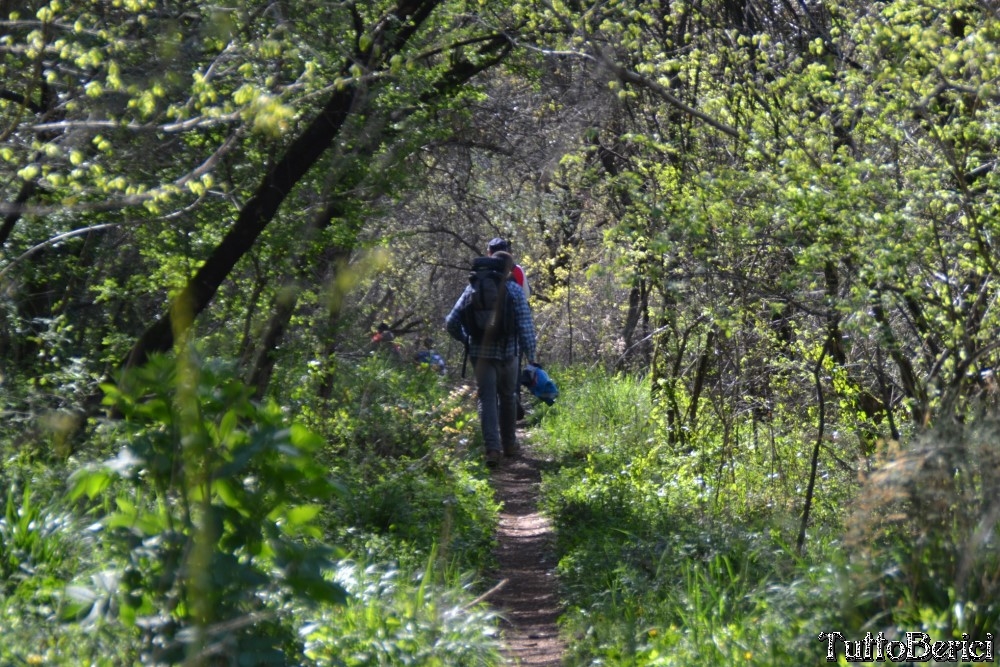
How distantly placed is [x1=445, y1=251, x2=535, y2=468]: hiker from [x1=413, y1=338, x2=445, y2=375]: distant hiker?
7.60 feet

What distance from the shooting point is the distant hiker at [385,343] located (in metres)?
12.2

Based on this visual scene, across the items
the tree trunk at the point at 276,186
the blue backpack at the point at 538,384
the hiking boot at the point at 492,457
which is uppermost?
the tree trunk at the point at 276,186

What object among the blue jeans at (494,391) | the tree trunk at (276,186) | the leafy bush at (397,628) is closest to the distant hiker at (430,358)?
the blue jeans at (494,391)

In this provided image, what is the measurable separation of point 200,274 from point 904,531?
14.0ft

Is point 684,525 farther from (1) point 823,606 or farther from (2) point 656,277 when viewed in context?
Answer: (1) point 823,606

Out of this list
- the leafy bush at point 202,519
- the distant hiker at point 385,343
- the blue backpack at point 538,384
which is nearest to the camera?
the leafy bush at point 202,519

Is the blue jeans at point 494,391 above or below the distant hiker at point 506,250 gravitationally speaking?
below

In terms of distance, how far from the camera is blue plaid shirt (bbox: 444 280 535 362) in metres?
9.97

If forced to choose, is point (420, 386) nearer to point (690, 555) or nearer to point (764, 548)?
point (690, 555)

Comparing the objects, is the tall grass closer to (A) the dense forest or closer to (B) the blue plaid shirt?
(A) the dense forest

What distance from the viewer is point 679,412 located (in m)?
9.88

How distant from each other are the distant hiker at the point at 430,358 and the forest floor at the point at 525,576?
3126 millimetres

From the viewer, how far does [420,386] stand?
36.0 ft

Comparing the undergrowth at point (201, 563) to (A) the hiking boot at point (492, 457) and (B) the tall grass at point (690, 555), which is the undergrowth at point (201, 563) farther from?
(A) the hiking boot at point (492, 457)
